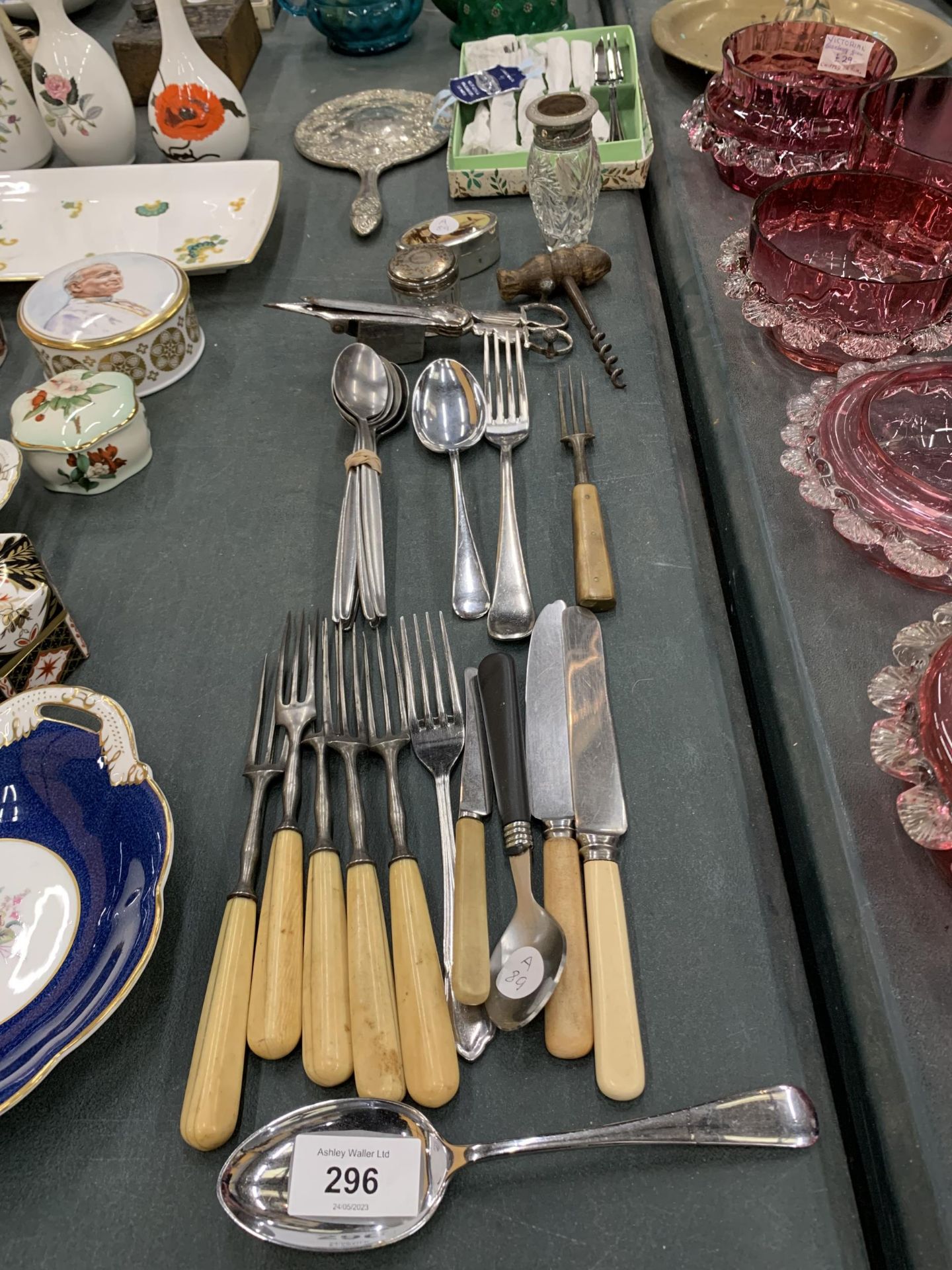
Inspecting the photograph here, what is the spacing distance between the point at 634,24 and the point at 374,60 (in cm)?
45

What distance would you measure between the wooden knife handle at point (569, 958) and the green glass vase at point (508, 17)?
1363mm

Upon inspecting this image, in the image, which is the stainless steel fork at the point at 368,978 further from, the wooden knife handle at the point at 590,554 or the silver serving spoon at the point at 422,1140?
the wooden knife handle at the point at 590,554

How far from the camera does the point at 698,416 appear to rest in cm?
87

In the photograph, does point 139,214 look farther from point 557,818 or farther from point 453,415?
point 557,818

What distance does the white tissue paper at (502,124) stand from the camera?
114 cm

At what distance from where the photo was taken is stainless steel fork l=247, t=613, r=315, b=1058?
471 mm

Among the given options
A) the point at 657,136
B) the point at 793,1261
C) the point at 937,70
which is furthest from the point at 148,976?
the point at 937,70

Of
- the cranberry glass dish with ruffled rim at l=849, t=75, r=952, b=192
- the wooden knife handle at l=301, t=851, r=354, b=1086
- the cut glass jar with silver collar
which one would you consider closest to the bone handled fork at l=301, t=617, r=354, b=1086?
the wooden knife handle at l=301, t=851, r=354, b=1086

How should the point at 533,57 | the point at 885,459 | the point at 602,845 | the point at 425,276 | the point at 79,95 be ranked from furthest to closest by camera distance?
1. the point at 533,57
2. the point at 79,95
3. the point at 425,276
4. the point at 885,459
5. the point at 602,845

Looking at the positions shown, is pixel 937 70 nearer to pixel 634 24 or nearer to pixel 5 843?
pixel 634 24

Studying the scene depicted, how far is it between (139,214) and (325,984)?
1065 mm

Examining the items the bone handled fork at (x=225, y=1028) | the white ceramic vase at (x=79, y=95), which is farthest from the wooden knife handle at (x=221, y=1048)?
the white ceramic vase at (x=79, y=95)

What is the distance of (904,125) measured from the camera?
0.95 meters

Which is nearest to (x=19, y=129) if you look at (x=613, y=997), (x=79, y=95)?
(x=79, y=95)
